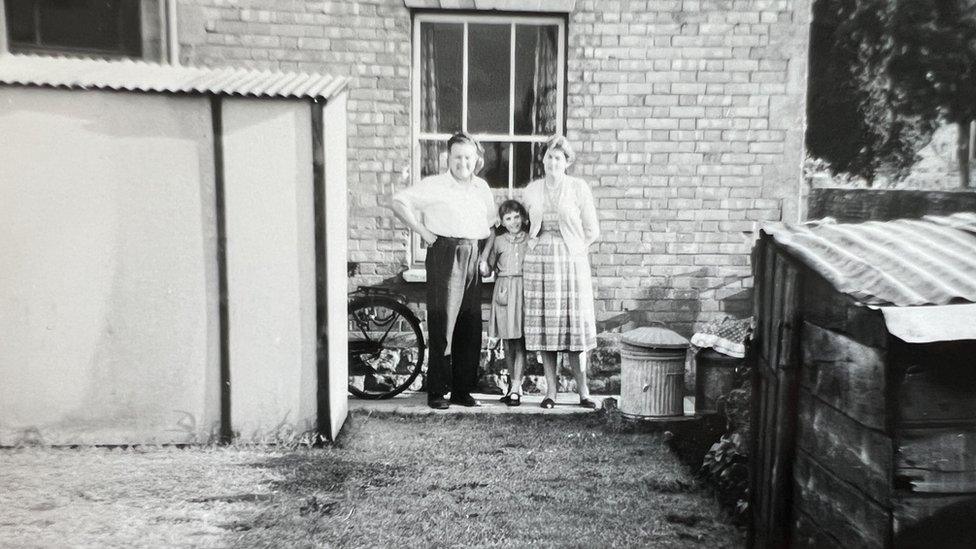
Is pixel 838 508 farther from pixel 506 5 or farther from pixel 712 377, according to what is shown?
pixel 506 5

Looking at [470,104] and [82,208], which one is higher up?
[470,104]

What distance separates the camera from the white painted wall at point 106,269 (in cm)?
431

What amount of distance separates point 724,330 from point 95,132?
14.4ft

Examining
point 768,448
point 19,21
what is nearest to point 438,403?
point 768,448

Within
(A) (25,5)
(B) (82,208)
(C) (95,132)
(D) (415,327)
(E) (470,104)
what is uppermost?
(A) (25,5)

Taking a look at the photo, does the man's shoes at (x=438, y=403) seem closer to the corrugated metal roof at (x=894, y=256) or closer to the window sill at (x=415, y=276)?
the window sill at (x=415, y=276)

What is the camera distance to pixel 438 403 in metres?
5.61

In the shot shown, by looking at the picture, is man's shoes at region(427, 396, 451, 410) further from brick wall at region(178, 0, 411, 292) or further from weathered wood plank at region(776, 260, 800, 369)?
weathered wood plank at region(776, 260, 800, 369)

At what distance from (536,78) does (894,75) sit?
4574 mm

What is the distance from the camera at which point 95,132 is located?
4.32 metres

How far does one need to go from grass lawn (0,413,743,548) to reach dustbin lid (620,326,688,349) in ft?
2.25

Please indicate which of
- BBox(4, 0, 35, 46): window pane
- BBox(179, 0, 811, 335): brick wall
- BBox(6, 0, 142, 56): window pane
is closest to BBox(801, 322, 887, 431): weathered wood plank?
BBox(179, 0, 811, 335): brick wall

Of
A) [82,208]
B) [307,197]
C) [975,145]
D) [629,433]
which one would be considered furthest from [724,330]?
[82,208]

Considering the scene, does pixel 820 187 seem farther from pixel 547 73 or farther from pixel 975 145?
pixel 547 73
